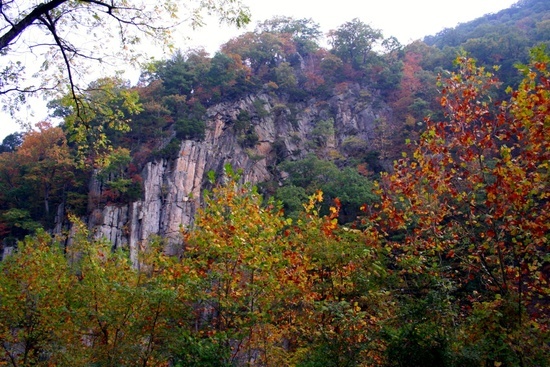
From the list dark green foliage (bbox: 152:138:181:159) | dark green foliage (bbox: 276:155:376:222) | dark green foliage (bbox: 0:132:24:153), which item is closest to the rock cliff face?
dark green foliage (bbox: 152:138:181:159)

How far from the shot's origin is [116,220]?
23656 mm

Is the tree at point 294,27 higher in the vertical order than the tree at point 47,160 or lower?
higher

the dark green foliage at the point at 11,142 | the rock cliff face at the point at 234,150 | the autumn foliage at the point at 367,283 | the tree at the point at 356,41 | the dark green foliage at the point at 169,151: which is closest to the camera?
the autumn foliage at the point at 367,283

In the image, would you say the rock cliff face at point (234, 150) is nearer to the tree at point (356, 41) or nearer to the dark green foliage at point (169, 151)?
the dark green foliage at point (169, 151)

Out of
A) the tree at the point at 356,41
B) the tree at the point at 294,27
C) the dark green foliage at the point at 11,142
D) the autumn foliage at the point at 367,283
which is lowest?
the autumn foliage at the point at 367,283

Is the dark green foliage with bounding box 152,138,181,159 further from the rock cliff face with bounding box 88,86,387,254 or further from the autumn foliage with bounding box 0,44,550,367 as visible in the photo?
the autumn foliage with bounding box 0,44,550,367

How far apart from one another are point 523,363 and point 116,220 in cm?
2253

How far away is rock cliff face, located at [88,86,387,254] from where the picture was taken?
77.7ft

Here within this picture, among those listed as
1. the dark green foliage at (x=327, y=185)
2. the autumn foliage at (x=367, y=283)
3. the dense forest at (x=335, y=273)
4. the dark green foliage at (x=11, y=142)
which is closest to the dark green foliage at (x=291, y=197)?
the dark green foliage at (x=327, y=185)

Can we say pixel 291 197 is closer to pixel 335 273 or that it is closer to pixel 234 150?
pixel 234 150

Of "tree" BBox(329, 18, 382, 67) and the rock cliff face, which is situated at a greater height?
"tree" BBox(329, 18, 382, 67)

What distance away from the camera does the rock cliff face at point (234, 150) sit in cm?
2369

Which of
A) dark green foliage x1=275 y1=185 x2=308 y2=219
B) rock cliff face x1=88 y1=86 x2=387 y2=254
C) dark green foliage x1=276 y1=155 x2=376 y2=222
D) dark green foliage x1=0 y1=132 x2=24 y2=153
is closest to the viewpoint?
dark green foliage x1=275 y1=185 x2=308 y2=219

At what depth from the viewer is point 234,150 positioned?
28.0 metres
